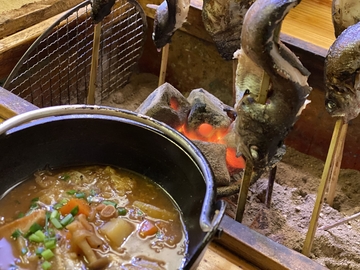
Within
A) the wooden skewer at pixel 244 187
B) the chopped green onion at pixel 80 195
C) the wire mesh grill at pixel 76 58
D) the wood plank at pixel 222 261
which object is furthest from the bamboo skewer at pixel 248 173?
the wire mesh grill at pixel 76 58

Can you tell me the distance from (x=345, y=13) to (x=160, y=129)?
2.56 feet

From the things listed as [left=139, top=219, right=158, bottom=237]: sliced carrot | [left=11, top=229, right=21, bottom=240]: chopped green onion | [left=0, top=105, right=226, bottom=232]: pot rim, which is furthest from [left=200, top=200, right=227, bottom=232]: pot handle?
[left=11, top=229, right=21, bottom=240]: chopped green onion

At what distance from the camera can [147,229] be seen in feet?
3.82

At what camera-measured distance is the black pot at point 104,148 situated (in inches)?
46.1

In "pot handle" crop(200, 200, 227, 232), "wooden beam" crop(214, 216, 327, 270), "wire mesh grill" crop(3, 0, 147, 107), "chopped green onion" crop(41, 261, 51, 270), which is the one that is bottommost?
"wire mesh grill" crop(3, 0, 147, 107)

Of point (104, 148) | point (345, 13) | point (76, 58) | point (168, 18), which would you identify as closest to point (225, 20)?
point (168, 18)

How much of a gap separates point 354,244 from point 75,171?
1.26m

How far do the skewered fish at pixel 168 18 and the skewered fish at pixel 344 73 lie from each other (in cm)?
66

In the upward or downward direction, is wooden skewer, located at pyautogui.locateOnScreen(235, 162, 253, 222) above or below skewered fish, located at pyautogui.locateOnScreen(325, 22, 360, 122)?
below

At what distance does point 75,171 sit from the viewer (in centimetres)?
133

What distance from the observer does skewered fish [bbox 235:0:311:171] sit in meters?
1.01

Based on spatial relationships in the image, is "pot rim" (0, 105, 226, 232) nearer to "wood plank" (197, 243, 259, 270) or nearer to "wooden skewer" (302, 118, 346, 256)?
"wood plank" (197, 243, 259, 270)

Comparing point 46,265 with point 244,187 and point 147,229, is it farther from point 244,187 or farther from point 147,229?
point 244,187

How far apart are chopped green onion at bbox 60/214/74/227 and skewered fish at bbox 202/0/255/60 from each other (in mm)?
968
